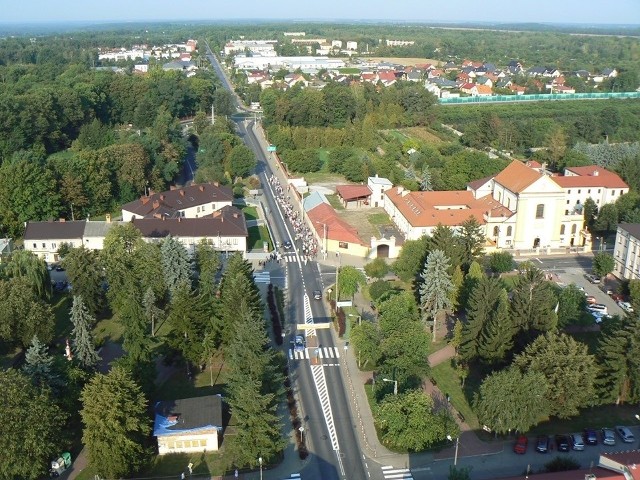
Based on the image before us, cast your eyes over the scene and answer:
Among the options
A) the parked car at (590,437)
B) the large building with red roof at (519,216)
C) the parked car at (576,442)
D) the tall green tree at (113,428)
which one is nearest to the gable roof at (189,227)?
the large building with red roof at (519,216)

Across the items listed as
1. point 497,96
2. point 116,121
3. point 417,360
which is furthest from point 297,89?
point 417,360

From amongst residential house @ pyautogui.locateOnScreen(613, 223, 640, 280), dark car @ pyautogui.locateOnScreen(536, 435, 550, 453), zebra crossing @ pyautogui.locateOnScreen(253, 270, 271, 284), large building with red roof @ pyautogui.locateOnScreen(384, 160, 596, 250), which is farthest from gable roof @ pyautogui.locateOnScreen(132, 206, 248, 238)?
dark car @ pyautogui.locateOnScreen(536, 435, 550, 453)

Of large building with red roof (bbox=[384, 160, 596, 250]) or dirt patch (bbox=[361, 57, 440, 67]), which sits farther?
dirt patch (bbox=[361, 57, 440, 67])

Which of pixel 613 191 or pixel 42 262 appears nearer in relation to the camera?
pixel 42 262

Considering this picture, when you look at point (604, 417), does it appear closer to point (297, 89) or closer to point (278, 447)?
point (278, 447)

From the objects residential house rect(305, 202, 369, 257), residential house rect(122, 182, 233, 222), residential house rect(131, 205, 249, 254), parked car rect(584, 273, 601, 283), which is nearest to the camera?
parked car rect(584, 273, 601, 283)

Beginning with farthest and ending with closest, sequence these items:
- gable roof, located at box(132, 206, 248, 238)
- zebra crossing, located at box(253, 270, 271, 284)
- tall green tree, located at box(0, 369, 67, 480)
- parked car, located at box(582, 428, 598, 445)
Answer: gable roof, located at box(132, 206, 248, 238), zebra crossing, located at box(253, 270, 271, 284), parked car, located at box(582, 428, 598, 445), tall green tree, located at box(0, 369, 67, 480)

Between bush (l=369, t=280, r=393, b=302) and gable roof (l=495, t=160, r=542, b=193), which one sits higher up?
gable roof (l=495, t=160, r=542, b=193)

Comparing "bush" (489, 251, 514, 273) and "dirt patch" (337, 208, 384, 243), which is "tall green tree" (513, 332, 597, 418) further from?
"dirt patch" (337, 208, 384, 243)
